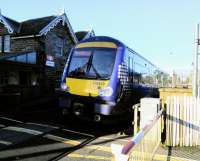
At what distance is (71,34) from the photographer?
26172 millimetres

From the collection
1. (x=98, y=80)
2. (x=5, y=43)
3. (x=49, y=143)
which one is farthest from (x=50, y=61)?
(x=49, y=143)

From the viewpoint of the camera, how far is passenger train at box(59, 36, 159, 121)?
10352 millimetres

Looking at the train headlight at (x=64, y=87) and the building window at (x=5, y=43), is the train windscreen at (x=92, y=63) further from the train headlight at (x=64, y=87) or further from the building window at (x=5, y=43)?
the building window at (x=5, y=43)

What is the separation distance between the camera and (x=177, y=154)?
784cm

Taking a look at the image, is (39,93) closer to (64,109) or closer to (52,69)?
(52,69)

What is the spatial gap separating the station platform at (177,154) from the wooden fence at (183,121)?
262 millimetres

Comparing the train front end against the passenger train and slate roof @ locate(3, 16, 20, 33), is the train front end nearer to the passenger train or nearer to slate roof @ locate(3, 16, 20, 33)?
the passenger train

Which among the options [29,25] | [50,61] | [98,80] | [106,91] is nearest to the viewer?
[106,91]

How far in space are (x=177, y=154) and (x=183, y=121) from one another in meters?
1.13

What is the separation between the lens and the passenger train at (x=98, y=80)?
34.0 ft

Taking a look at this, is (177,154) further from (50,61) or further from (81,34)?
(81,34)

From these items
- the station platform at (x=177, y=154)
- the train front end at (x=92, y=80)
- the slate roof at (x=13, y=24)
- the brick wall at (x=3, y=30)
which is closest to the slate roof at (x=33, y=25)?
the slate roof at (x=13, y=24)

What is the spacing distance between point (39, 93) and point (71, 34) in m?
7.04

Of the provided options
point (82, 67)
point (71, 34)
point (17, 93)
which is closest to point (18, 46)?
point (71, 34)
